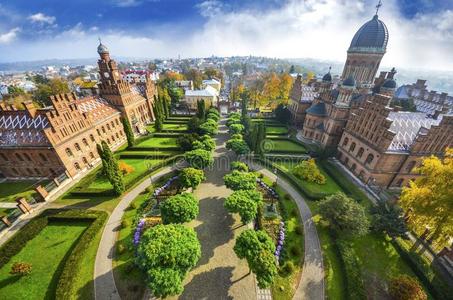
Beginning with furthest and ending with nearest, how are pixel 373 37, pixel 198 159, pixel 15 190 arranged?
pixel 373 37, pixel 198 159, pixel 15 190

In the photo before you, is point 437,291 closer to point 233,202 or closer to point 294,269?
point 294,269

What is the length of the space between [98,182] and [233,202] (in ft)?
105

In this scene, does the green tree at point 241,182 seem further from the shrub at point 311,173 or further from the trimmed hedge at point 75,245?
the trimmed hedge at point 75,245

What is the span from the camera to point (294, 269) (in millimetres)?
23859

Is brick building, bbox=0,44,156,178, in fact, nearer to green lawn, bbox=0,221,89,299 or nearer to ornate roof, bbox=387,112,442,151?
green lawn, bbox=0,221,89,299

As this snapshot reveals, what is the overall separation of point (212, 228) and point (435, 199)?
2885 centimetres

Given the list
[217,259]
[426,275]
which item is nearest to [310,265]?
[217,259]

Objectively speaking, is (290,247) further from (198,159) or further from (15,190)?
(15,190)

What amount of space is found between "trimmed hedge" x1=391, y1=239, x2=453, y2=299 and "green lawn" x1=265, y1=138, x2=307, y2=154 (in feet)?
96.5

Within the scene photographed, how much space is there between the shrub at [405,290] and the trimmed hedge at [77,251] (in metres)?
36.7

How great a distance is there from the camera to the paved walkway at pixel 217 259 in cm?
2153

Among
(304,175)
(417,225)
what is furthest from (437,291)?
(304,175)

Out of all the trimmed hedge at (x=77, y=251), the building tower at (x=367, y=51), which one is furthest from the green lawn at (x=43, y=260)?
the building tower at (x=367, y=51)

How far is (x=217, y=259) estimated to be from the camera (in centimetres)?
2478
